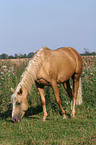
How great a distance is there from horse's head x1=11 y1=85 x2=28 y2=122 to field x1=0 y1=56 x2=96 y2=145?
283 mm

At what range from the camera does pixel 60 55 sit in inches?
269

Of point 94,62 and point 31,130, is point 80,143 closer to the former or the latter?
point 31,130

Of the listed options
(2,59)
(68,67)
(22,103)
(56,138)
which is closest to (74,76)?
(68,67)

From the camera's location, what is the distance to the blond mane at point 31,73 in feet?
18.5

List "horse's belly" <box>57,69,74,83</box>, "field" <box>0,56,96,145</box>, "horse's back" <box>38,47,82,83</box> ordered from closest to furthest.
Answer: "field" <box>0,56,96,145</box> → "horse's back" <box>38,47,82,83</box> → "horse's belly" <box>57,69,74,83</box>

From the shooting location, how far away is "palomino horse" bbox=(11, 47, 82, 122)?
5574 mm

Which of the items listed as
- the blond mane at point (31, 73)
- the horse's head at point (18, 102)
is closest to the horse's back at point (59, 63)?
the blond mane at point (31, 73)

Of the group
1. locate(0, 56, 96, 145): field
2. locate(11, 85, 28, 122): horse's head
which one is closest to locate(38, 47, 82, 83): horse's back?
locate(11, 85, 28, 122): horse's head

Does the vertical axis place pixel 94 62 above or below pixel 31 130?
above

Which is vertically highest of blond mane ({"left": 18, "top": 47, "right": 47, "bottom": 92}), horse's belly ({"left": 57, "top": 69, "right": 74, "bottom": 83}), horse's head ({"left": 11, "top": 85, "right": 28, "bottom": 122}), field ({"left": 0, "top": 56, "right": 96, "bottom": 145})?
blond mane ({"left": 18, "top": 47, "right": 47, "bottom": 92})

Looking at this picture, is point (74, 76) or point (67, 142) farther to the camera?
point (74, 76)

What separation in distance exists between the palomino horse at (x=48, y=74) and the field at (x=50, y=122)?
324 millimetres

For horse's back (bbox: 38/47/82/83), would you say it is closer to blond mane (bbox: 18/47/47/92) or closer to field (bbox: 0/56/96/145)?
blond mane (bbox: 18/47/47/92)

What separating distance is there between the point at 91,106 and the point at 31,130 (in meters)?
2.95
